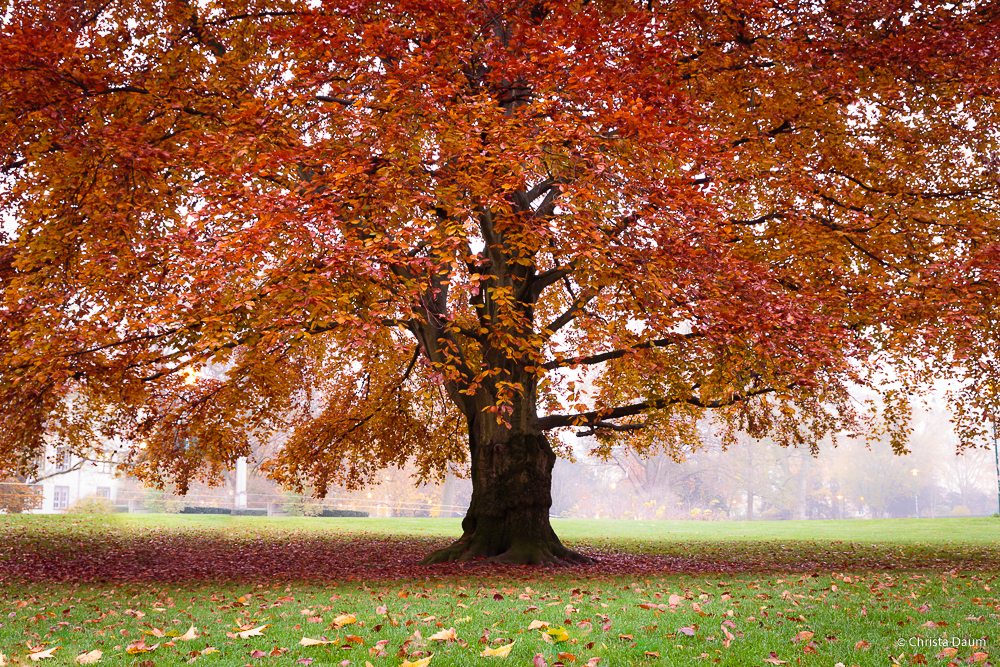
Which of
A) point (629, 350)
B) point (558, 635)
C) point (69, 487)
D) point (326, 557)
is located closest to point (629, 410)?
point (629, 350)

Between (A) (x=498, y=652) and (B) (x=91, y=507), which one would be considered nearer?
(A) (x=498, y=652)

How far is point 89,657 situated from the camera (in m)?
4.72

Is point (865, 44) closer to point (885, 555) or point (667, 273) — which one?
point (667, 273)

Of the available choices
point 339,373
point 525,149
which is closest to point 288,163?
point 525,149

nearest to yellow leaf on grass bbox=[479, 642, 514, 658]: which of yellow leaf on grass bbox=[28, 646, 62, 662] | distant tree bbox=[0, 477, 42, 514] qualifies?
yellow leaf on grass bbox=[28, 646, 62, 662]

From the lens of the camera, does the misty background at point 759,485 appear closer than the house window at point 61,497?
No

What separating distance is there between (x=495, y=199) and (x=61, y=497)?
57495 mm

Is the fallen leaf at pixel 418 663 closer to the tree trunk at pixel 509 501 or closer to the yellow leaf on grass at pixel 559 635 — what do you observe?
the yellow leaf on grass at pixel 559 635

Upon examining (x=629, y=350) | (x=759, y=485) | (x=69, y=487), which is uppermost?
(x=629, y=350)

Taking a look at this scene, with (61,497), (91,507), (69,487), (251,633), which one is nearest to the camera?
(251,633)

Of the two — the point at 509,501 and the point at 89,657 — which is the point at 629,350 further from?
the point at 89,657

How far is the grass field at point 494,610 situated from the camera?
16.1 ft

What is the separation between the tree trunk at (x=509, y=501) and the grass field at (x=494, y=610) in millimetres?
1035

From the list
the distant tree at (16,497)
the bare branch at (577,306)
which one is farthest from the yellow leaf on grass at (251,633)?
the distant tree at (16,497)
